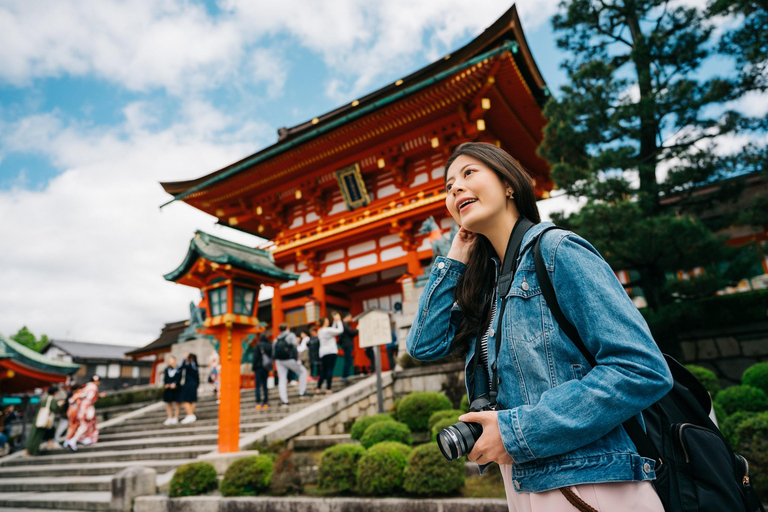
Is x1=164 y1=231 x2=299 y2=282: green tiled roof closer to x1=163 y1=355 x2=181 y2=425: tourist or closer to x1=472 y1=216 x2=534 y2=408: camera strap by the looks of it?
x1=163 y1=355 x2=181 y2=425: tourist

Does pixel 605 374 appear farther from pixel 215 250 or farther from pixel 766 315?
pixel 766 315

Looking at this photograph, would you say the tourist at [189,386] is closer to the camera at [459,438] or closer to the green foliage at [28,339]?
the camera at [459,438]

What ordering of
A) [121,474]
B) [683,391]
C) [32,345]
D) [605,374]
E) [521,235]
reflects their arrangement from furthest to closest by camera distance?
[32,345], [121,474], [521,235], [683,391], [605,374]

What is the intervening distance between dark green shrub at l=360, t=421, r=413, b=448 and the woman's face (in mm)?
4209

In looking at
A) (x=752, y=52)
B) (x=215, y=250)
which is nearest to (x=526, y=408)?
(x=215, y=250)

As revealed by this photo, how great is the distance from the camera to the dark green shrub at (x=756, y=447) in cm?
331

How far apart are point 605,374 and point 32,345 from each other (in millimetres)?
46680

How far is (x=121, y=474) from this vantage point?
5.52 meters

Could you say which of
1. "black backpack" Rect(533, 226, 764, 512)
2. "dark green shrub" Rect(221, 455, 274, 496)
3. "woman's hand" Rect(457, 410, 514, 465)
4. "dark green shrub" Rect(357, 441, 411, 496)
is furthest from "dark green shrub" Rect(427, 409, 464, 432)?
"woman's hand" Rect(457, 410, 514, 465)

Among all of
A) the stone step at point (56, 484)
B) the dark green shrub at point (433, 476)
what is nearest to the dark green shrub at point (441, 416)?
the dark green shrub at point (433, 476)

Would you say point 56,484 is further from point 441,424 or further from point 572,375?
point 572,375

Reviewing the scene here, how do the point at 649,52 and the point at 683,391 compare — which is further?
the point at 649,52

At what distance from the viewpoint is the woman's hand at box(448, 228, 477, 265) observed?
1516 millimetres

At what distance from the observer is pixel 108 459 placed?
807cm
